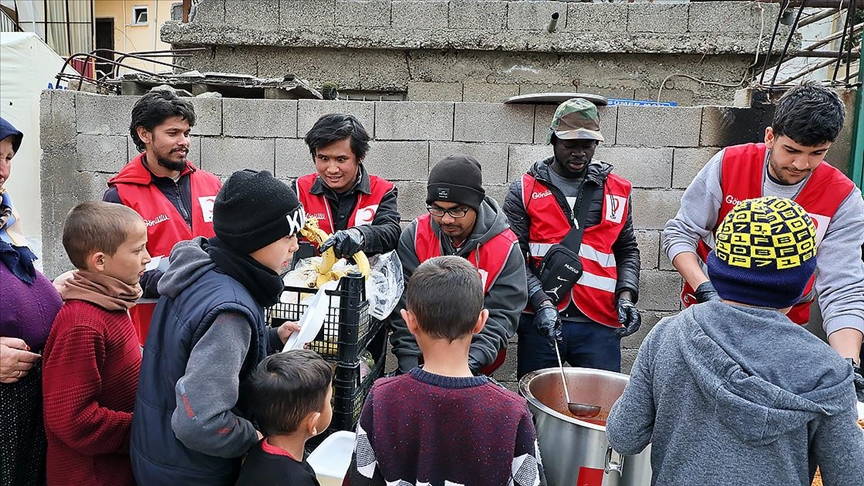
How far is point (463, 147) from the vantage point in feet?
13.3

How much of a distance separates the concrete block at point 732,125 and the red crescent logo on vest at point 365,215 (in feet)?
7.99

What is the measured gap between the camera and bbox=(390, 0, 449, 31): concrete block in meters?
5.61

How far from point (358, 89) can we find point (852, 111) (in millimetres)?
4174

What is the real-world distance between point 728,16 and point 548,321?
4.43 metres

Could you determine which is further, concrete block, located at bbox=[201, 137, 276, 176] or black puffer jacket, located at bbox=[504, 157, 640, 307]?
concrete block, located at bbox=[201, 137, 276, 176]

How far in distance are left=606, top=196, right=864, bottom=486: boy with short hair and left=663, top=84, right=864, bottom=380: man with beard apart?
2.71ft

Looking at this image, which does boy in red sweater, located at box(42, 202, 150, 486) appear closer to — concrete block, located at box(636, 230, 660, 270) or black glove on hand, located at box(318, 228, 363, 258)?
black glove on hand, located at box(318, 228, 363, 258)

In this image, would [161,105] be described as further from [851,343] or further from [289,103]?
[851,343]

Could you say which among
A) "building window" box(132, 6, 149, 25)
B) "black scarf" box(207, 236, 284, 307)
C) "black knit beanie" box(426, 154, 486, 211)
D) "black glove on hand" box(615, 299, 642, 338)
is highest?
"building window" box(132, 6, 149, 25)

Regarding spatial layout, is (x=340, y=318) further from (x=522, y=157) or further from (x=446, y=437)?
(x=522, y=157)

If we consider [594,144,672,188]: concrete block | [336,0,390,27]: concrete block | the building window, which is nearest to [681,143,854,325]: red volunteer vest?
[594,144,672,188]: concrete block

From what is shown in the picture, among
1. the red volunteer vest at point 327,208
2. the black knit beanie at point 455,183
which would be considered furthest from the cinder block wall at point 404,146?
the black knit beanie at point 455,183

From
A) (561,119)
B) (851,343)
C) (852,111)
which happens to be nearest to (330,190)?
(561,119)

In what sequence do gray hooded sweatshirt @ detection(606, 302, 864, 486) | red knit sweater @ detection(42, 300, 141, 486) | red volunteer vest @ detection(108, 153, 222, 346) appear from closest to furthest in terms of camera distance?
gray hooded sweatshirt @ detection(606, 302, 864, 486)
red knit sweater @ detection(42, 300, 141, 486)
red volunteer vest @ detection(108, 153, 222, 346)
